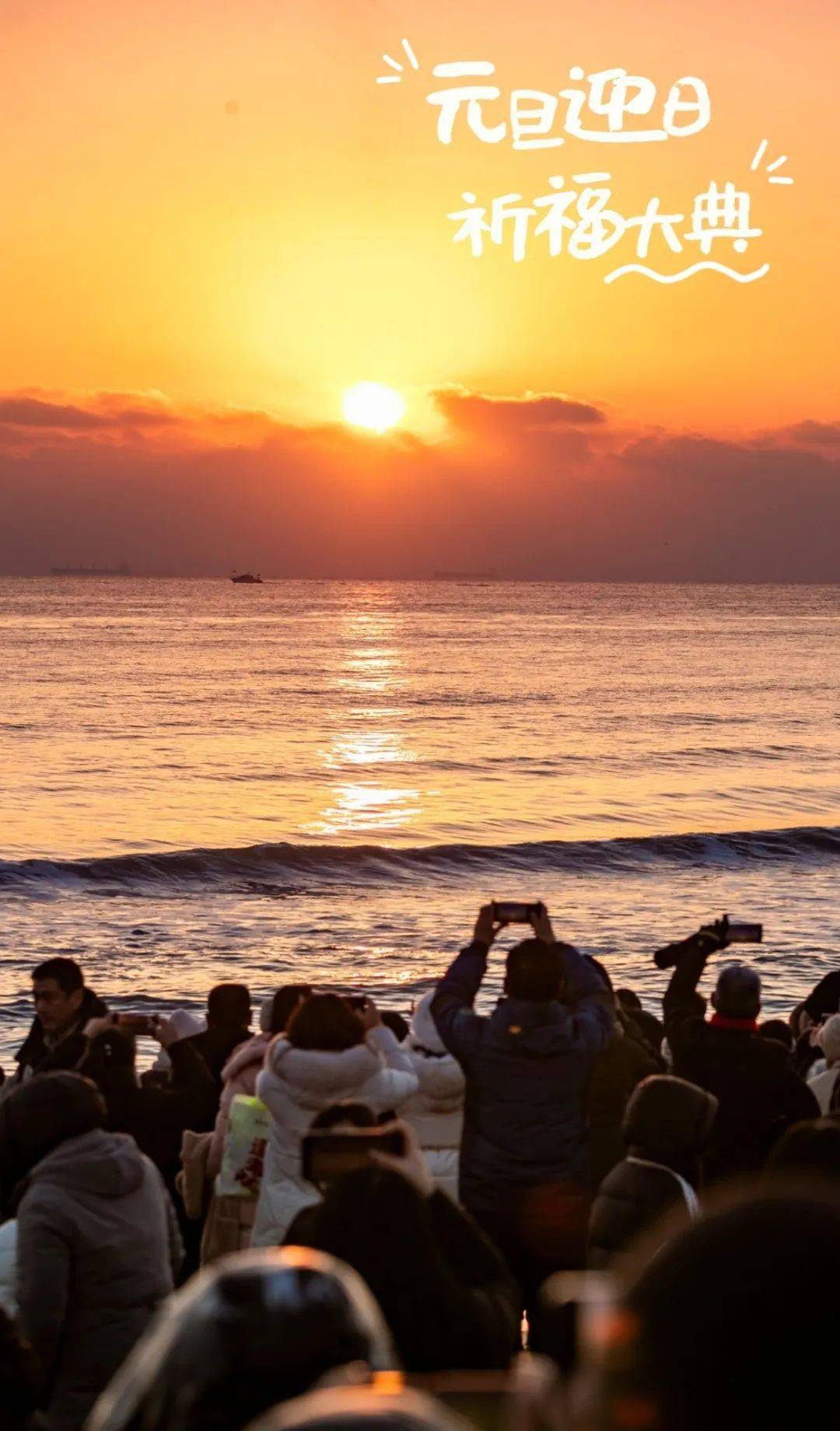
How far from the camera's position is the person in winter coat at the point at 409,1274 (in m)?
3.26

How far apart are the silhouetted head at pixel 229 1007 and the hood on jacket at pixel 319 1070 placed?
2506 mm

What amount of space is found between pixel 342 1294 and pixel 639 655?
112660 mm

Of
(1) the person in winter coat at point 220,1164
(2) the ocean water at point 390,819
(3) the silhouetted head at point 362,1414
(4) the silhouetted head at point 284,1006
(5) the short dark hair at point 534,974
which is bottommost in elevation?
(2) the ocean water at point 390,819

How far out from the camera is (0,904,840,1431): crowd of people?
1.20 meters

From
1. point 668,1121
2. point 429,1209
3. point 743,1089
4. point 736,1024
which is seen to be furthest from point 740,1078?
point 429,1209

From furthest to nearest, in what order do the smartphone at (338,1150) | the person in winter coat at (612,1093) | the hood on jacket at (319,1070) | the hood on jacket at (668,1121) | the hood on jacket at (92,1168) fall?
the person in winter coat at (612,1093) → the hood on jacket at (319,1070) → the hood on jacket at (668,1121) → the hood on jacket at (92,1168) → the smartphone at (338,1150)

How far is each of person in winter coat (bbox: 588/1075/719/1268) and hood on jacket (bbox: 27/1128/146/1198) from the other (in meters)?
1.39

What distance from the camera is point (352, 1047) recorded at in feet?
19.1

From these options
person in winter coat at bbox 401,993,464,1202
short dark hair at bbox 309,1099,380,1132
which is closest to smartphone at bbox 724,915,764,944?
person in winter coat at bbox 401,993,464,1202

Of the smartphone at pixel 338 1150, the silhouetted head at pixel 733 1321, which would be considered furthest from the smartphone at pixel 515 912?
the silhouetted head at pixel 733 1321

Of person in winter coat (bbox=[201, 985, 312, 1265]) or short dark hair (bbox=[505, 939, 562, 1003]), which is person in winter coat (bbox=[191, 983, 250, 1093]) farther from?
short dark hair (bbox=[505, 939, 562, 1003])

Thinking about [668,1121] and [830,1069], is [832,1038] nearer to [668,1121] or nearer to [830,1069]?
[830,1069]

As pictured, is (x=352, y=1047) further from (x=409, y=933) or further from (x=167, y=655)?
(x=167, y=655)

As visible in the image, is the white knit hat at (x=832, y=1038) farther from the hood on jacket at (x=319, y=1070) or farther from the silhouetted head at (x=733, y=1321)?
the silhouetted head at (x=733, y=1321)
